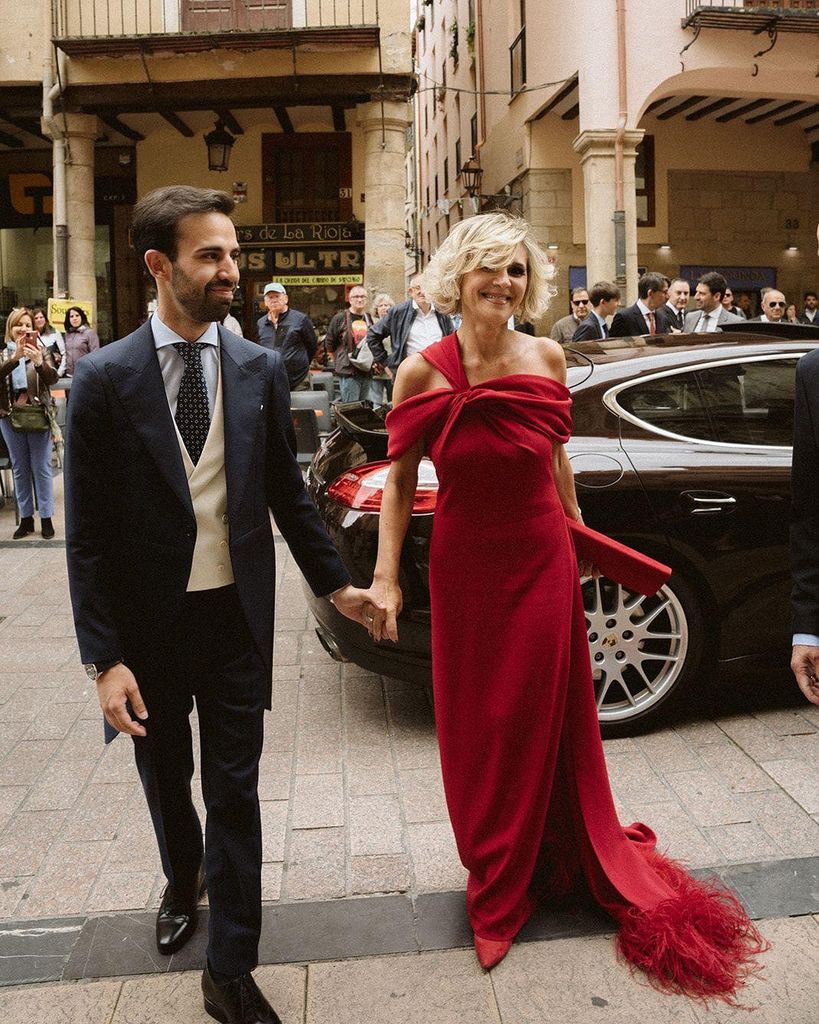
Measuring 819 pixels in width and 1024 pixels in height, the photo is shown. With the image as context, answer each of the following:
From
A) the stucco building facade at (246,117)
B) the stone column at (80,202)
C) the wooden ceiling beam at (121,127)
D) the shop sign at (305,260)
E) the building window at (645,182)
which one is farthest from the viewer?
the building window at (645,182)

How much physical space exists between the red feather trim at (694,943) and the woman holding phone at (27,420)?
727 centimetres

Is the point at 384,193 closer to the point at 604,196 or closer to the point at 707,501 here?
the point at 604,196

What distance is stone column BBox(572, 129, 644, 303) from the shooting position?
54.7ft

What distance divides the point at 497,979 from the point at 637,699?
1.92 metres

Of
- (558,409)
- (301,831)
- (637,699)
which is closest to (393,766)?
(301,831)

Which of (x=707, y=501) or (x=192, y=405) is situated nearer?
(x=192, y=405)

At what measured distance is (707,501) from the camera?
14.9 feet

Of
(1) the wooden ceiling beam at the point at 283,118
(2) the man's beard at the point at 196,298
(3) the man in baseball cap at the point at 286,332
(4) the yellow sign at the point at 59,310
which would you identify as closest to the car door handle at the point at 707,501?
(2) the man's beard at the point at 196,298

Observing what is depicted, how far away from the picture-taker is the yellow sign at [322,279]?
62.3ft

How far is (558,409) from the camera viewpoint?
3133 mm

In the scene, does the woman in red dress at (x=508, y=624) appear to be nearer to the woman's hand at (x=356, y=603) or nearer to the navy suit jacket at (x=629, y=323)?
the woman's hand at (x=356, y=603)


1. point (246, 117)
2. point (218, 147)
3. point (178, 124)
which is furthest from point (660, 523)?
point (246, 117)

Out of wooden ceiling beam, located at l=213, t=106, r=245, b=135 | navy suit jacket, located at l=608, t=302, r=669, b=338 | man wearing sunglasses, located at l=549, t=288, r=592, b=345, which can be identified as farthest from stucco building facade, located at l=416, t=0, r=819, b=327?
navy suit jacket, located at l=608, t=302, r=669, b=338

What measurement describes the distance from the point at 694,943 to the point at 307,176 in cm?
1813
